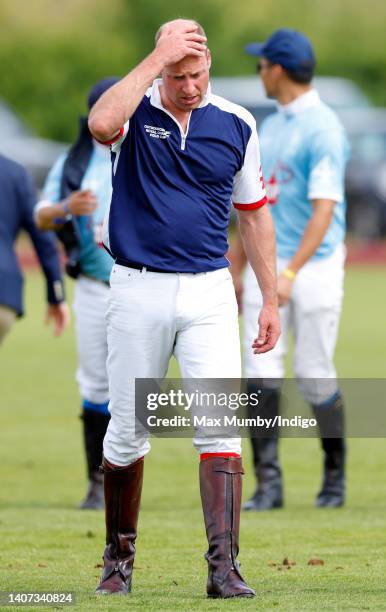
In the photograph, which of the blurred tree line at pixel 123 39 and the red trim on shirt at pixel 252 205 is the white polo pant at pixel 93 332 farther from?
the blurred tree line at pixel 123 39

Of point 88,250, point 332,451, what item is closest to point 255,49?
point 88,250

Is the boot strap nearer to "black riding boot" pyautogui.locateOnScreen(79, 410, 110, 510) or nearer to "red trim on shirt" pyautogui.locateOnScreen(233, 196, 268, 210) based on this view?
"red trim on shirt" pyautogui.locateOnScreen(233, 196, 268, 210)

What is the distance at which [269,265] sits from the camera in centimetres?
658

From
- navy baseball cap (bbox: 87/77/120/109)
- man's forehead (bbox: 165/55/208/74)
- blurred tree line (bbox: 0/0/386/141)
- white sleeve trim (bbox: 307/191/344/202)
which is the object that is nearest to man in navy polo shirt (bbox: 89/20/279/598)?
man's forehead (bbox: 165/55/208/74)

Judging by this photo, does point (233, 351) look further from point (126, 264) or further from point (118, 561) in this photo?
point (118, 561)

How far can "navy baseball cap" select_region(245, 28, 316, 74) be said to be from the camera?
9.28 m

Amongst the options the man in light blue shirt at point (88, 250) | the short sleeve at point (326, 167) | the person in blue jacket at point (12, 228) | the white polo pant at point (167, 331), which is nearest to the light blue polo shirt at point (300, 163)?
the short sleeve at point (326, 167)

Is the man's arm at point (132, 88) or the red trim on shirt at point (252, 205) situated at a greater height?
the man's arm at point (132, 88)

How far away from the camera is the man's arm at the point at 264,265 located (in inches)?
258

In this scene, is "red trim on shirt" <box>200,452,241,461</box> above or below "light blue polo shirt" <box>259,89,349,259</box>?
below

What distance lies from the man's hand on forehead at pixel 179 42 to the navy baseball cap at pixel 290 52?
3.17 m

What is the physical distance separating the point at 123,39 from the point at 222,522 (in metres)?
40.3

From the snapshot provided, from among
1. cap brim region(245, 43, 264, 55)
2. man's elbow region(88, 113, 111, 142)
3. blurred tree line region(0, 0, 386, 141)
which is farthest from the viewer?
blurred tree line region(0, 0, 386, 141)

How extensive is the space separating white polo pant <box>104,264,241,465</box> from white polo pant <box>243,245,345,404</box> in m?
2.82
